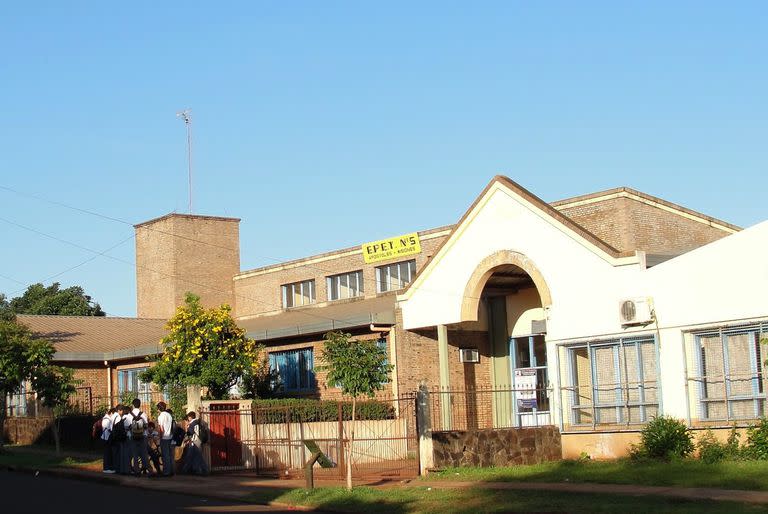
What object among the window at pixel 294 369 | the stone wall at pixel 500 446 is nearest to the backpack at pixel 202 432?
the stone wall at pixel 500 446

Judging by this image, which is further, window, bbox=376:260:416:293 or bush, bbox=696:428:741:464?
window, bbox=376:260:416:293

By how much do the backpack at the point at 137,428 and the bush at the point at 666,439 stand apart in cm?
1120

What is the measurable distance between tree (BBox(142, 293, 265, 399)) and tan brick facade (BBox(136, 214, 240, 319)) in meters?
16.4

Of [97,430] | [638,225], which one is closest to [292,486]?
[97,430]

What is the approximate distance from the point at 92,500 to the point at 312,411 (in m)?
7.80

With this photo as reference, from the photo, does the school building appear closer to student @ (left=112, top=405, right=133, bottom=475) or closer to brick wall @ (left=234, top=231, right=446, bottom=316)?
brick wall @ (left=234, top=231, right=446, bottom=316)

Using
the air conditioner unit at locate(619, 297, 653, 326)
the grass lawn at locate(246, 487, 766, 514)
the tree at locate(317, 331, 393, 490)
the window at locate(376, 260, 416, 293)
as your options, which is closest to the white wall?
the air conditioner unit at locate(619, 297, 653, 326)

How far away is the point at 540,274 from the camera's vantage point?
79.8ft

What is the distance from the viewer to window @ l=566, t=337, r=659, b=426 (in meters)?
22.4

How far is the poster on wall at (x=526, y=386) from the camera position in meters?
25.9

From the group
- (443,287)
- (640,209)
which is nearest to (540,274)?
(443,287)

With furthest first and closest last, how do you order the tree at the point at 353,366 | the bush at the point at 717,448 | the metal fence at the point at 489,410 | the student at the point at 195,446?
the metal fence at the point at 489,410 → the tree at the point at 353,366 → the student at the point at 195,446 → the bush at the point at 717,448

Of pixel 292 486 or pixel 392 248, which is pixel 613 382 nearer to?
pixel 292 486

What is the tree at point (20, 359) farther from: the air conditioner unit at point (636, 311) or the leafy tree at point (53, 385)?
the air conditioner unit at point (636, 311)
